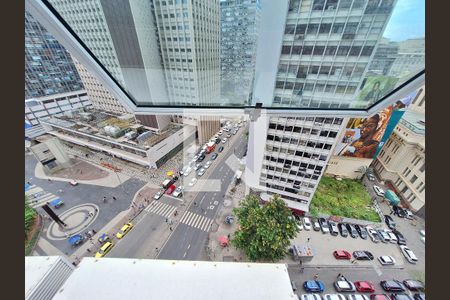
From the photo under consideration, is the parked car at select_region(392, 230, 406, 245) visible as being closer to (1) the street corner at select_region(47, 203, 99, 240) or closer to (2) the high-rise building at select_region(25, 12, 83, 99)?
(1) the street corner at select_region(47, 203, 99, 240)

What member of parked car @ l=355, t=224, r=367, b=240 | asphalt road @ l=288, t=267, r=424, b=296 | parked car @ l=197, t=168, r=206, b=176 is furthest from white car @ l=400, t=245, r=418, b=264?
parked car @ l=197, t=168, r=206, b=176

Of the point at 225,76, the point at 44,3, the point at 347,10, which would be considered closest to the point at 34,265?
the point at 44,3

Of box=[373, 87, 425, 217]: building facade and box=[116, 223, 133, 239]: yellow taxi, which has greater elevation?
box=[373, 87, 425, 217]: building facade

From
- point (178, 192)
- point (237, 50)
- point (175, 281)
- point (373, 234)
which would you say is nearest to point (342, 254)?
point (373, 234)

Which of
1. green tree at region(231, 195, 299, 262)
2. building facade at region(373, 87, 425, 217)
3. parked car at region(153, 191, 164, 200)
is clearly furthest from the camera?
parked car at region(153, 191, 164, 200)

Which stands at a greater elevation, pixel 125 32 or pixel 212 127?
pixel 125 32

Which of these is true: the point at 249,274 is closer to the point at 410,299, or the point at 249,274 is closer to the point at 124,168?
the point at 410,299

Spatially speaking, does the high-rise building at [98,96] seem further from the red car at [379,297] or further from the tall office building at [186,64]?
the red car at [379,297]

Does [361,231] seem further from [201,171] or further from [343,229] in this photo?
[201,171]
